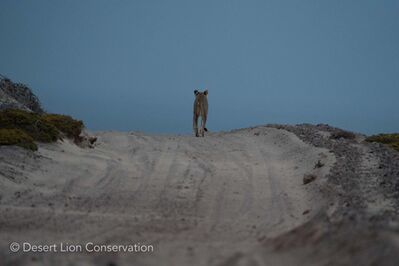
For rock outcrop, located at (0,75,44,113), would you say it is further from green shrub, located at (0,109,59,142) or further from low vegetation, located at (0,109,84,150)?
green shrub, located at (0,109,59,142)

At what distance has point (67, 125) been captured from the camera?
15.5 meters

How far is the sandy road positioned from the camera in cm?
654

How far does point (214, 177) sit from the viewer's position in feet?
38.1

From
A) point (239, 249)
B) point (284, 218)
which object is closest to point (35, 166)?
point (284, 218)

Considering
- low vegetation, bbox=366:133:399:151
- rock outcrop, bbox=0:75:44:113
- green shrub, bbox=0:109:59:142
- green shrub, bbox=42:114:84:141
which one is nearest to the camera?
green shrub, bbox=0:109:59:142

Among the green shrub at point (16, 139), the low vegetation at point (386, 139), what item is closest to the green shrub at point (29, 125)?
the green shrub at point (16, 139)

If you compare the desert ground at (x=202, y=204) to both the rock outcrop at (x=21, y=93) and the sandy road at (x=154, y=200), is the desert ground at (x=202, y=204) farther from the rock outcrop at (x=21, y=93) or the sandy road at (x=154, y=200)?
the rock outcrop at (x=21, y=93)

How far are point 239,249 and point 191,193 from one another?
3725 millimetres

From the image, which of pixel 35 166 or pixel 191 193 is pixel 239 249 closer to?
pixel 191 193

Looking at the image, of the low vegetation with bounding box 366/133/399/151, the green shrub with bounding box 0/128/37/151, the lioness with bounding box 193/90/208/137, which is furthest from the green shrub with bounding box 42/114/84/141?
→ the low vegetation with bounding box 366/133/399/151

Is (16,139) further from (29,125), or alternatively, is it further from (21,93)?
(21,93)

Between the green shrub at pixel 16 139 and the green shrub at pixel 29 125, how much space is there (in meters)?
0.86

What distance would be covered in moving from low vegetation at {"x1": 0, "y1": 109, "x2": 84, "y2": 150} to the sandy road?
0.38 metres

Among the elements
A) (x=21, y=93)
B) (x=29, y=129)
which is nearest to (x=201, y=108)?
(x=21, y=93)
